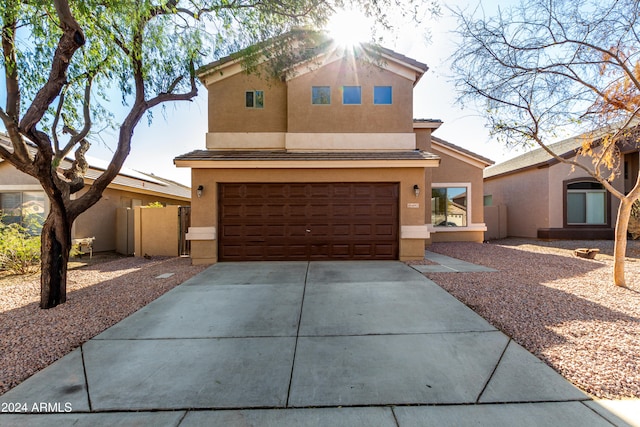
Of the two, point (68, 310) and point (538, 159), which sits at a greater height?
point (538, 159)

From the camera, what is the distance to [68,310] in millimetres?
5074

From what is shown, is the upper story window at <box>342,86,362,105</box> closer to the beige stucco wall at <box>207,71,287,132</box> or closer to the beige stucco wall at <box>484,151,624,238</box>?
the beige stucco wall at <box>207,71,287,132</box>

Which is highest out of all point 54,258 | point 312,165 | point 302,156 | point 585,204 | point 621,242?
point 302,156

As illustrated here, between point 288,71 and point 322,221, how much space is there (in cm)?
499

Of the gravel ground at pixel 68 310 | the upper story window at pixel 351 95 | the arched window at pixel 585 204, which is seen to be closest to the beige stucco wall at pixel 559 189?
the arched window at pixel 585 204

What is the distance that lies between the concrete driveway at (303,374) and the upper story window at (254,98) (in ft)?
24.7

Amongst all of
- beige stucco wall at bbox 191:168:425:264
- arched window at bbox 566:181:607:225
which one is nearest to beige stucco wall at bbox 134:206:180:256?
beige stucco wall at bbox 191:168:425:264

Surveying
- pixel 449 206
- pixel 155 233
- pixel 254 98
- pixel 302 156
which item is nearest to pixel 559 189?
pixel 449 206

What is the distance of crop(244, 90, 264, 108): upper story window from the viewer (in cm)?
1012

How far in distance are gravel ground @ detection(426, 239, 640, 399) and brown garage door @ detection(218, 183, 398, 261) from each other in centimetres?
257

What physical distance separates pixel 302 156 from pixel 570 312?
7.25 m

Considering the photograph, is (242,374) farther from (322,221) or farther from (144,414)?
(322,221)

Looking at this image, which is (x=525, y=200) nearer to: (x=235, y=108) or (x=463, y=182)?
(x=463, y=182)

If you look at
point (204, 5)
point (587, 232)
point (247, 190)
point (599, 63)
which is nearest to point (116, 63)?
point (204, 5)
